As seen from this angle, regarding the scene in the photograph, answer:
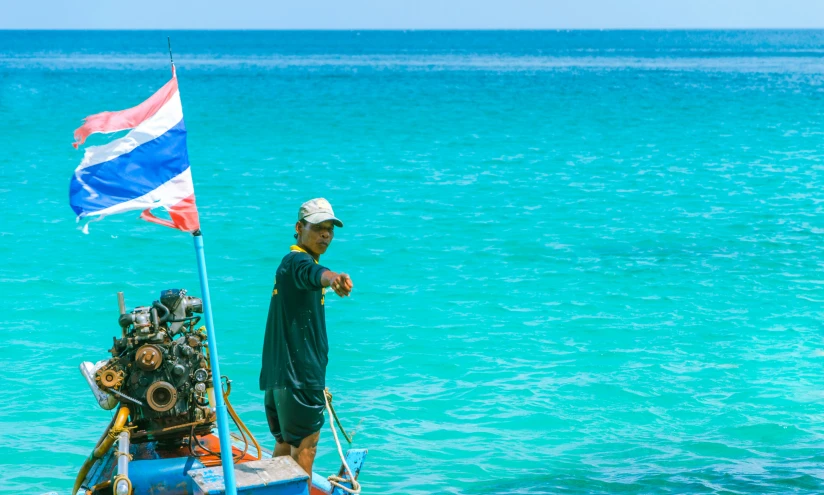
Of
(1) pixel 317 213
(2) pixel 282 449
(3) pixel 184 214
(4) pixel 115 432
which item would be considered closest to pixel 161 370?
(4) pixel 115 432

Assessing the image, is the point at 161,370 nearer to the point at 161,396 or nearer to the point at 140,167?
the point at 161,396

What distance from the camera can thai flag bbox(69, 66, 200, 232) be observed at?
224 inches

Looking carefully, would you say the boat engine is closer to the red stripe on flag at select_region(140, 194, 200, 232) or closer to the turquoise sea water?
the red stripe on flag at select_region(140, 194, 200, 232)

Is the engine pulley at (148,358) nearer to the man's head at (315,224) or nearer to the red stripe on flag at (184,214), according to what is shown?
the red stripe on flag at (184,214)

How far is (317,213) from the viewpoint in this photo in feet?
20.5

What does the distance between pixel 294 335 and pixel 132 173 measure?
1.29m

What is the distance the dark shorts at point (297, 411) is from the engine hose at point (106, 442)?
929 mm

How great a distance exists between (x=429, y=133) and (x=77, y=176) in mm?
33954

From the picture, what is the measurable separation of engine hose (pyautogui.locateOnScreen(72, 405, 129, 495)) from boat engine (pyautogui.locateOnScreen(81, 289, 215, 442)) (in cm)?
10

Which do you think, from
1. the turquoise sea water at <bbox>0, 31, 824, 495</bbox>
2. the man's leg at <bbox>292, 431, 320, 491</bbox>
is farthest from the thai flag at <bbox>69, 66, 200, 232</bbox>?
the turquoise sea water at <bbox>0, 31, 824, 495</bbox>

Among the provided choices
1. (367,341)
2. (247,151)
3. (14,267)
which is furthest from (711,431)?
(247,151)

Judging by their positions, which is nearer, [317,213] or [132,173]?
[132,173]

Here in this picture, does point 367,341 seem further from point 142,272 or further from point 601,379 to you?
point 142,272

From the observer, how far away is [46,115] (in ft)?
148
